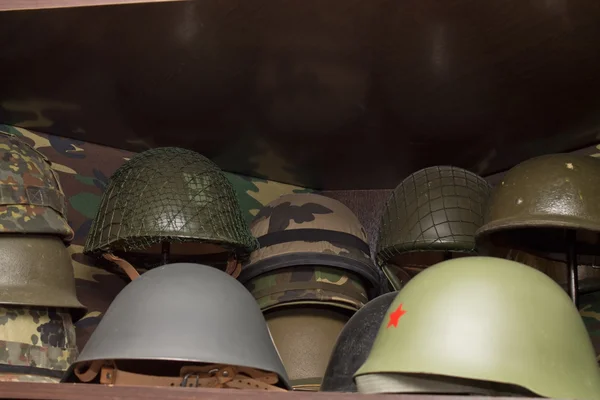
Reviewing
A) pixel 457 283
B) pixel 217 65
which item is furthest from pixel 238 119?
pixel 457 283

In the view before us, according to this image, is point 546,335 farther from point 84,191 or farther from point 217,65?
point 84,191

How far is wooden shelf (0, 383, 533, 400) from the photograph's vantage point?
1.07 meters

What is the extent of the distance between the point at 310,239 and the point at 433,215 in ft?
0.91

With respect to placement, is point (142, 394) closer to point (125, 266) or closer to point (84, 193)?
point (125, 266)

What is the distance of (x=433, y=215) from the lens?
1778mm

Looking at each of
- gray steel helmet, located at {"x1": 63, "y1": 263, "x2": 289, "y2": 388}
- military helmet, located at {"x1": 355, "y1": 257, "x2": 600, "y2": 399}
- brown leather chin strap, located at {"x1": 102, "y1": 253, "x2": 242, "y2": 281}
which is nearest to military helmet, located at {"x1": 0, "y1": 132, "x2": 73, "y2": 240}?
brown leather chin strap, located at {"x1": 102, "y1": 253, "x2": 242, "y2": 281}

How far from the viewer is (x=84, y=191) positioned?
6.58ft

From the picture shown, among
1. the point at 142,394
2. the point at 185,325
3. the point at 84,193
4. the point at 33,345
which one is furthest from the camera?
the point at 84,193

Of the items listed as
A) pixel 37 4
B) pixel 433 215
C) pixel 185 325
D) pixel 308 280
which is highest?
pixel 37 4

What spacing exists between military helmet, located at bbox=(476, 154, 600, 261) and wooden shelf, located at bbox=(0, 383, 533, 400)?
1.88ft

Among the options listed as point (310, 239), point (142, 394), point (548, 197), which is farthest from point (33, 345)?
point (548, 197)

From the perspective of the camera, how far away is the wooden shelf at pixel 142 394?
1066mm

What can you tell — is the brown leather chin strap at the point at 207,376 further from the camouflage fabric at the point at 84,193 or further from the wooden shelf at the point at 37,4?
the wooden shelf at the point at 37,4

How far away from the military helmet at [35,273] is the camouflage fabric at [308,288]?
0.39 metres
